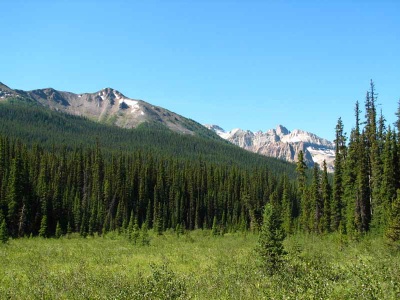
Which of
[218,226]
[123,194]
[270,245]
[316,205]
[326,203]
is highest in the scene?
[326,203]

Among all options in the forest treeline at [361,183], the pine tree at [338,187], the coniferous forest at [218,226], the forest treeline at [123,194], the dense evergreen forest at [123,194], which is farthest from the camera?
the forest treeline at [123,194]

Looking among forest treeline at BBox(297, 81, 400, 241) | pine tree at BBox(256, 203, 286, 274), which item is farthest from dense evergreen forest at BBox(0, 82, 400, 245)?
pine tree at BBox(256, 203, 286, 274)

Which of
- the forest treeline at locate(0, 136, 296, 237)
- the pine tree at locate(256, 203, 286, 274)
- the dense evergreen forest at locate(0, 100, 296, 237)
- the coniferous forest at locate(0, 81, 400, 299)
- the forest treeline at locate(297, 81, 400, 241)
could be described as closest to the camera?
the coniferous forest at locate(0, 81, 400, 299)

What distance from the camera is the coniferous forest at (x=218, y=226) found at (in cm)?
1648

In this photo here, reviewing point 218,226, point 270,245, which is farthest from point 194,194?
point 270,245

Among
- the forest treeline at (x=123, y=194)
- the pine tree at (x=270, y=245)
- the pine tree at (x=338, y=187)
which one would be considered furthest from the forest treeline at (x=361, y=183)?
the pine tree at (x=270, y=245)

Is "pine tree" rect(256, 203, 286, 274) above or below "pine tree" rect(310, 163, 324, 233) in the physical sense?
below

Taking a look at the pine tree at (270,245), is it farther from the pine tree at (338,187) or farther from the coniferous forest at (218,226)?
the pine tree at (338,187)

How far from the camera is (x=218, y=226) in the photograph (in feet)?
306

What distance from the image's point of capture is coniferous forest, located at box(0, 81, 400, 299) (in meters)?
16.5

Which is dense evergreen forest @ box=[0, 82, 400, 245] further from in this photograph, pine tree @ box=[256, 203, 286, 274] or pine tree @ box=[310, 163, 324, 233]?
pine tree @ box=[256, 203, 286, 274]

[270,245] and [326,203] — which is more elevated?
[326,203]

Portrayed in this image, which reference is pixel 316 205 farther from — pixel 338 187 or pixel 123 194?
pixel 123 194

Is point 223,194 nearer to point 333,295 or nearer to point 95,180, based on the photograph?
point 95,180
